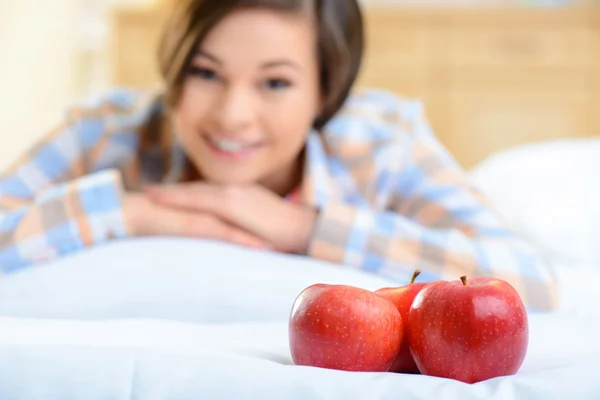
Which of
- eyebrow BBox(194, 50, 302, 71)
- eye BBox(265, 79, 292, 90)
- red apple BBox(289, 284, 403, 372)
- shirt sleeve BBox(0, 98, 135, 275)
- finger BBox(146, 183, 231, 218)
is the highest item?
eyebrow BBox(194, 50, 302, 71)

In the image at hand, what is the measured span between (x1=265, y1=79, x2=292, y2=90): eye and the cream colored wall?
5.54ft

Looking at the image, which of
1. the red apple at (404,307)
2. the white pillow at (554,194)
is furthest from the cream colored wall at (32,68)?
the red apple at (404,307)

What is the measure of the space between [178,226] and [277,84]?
271mm

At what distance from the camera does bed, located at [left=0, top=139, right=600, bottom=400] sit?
550 millimetres

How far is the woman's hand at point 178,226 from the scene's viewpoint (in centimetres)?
120

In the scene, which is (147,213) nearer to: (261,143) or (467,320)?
(261,143)

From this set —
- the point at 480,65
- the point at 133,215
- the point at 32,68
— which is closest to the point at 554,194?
the point at 133,215

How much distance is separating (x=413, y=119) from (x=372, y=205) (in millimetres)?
191

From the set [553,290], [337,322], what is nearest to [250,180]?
[553,290]

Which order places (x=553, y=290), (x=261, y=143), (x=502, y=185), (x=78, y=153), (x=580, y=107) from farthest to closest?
(x=580, y=107) → (x=502, y=185) → (x=78, y=153) → (x=261, y=143) → (x=553, y=290)

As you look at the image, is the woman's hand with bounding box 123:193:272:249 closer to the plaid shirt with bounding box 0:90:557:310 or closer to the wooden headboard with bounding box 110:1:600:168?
the plaid shirt with bounding box 0:90:557:310

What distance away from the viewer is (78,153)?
1.48m

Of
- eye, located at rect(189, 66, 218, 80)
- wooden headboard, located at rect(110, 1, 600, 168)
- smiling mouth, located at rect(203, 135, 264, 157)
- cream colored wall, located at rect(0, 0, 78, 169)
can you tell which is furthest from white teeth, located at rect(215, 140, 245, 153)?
wooden headboard, located at rect(110, 1, 600, 168)

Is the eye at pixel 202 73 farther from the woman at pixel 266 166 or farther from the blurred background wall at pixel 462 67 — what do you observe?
the blurred background wall at pixel 462 67
